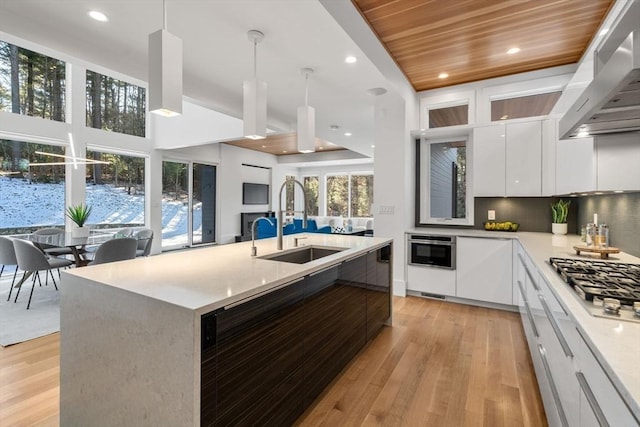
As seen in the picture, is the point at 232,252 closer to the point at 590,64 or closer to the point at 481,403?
the point at 481,403

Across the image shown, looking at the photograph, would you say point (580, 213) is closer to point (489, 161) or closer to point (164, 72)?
point (489, 161)

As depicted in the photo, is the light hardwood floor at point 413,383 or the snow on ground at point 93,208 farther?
the snow on ground at point 93,208

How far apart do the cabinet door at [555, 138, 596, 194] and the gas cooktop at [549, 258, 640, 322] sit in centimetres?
76

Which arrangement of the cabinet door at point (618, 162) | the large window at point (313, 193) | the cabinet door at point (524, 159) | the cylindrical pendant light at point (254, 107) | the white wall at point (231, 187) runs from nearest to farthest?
1. the cabinet door at point (618, 162)
2. the cylindrical pendant light at point (254, 107)
3. the cabinet door at point (524, 159)
4. the white wall at point (231, 187)
5. the large window at point (313, 193)

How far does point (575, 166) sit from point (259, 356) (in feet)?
9.87

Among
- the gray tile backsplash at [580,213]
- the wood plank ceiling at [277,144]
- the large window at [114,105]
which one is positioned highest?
the large window at [114,105]

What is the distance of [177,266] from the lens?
1.78m

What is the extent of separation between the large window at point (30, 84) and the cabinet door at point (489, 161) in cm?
681

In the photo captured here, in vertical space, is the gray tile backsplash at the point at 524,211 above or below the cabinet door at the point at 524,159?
below

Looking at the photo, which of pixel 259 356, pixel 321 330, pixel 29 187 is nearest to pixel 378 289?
pixel 321 330

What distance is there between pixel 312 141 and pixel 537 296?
2.25 metres

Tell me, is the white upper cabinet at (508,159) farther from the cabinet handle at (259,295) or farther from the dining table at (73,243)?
the dining table at (73,243)

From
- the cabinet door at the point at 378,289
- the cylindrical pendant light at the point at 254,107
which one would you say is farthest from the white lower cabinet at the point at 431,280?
the cylindrical pendant light at the point at 254,107

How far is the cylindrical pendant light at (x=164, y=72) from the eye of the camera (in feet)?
5.60
